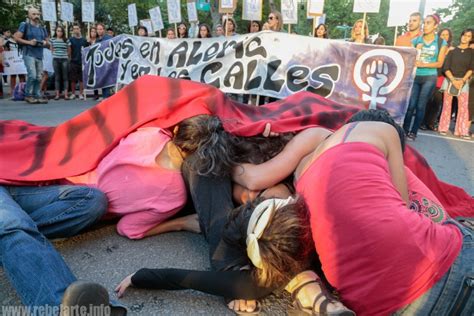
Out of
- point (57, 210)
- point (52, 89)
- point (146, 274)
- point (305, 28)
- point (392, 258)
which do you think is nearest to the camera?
point (392, 258)

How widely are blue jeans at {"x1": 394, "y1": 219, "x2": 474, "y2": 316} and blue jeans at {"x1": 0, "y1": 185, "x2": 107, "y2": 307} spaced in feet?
3.80

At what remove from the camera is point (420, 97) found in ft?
17.3

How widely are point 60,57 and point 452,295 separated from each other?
8.82 m

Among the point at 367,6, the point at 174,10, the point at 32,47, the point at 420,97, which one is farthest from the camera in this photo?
the point at 174,10

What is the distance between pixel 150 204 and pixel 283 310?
0.81 meters

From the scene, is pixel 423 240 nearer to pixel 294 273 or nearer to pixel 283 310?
pixel 294 273

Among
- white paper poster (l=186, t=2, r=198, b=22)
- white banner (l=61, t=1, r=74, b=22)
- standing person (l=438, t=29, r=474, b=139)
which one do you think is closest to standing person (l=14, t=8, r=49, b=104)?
white banner (l=61, t=1, r=74, b=22)

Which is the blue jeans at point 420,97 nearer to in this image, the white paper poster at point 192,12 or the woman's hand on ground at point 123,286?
the woman's hand on ground at point 123,286

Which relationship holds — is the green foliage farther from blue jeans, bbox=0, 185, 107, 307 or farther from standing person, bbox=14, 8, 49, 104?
blue jeans, bbox=0, 185, 107, 307

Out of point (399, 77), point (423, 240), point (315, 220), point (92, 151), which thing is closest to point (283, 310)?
point (315, 220)

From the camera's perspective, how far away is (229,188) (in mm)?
1847

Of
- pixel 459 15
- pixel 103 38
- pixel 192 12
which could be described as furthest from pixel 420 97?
pixel 459 15

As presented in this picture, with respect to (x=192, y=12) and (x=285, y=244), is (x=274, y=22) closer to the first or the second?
(x=192, y=12)

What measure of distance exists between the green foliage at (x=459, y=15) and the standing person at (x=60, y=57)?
15.8 m
